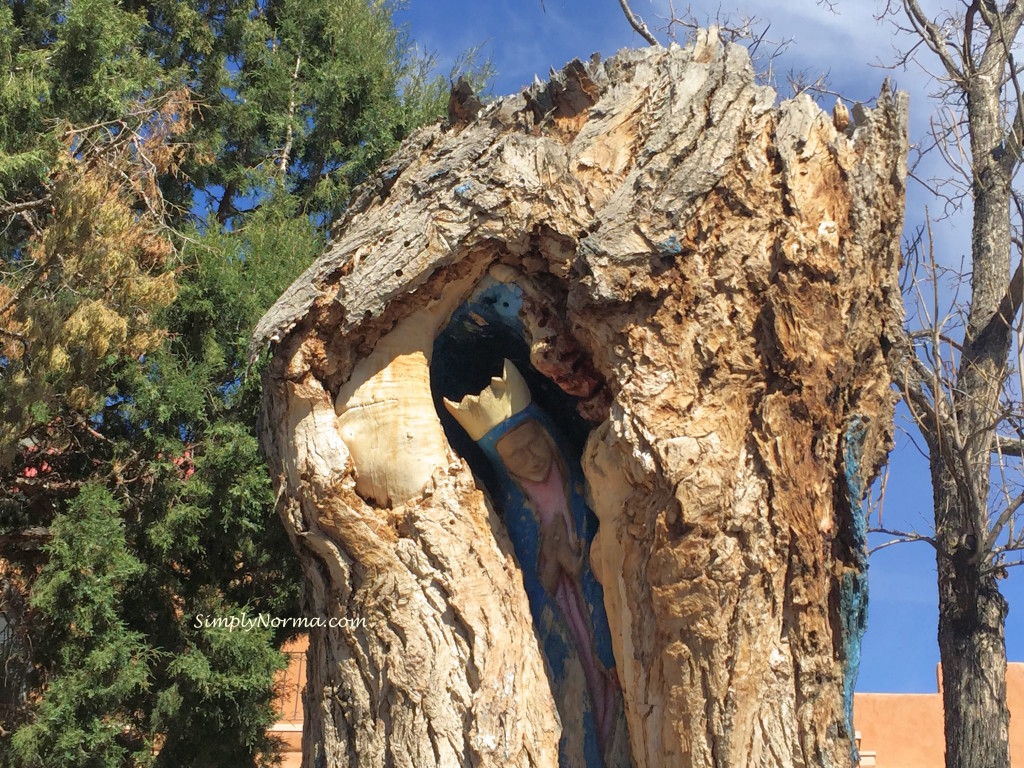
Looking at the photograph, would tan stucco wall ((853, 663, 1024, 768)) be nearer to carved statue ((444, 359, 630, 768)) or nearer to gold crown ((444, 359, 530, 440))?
carved statue ((444, 359, 630, 768))

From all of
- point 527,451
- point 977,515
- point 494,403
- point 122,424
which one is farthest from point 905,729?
point 494,403

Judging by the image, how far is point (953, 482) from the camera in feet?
23.3

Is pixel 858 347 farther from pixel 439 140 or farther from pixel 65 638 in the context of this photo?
pixel 65 638

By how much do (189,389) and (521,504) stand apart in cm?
349

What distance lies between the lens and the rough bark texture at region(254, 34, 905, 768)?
3.22 metres

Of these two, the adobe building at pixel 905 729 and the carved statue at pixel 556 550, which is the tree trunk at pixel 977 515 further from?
the adobe building at pixel 905 729

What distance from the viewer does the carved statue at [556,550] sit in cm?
376

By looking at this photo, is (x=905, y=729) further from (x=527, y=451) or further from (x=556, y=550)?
(x=527, y=451)

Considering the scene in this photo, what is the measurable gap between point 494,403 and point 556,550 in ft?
1.92

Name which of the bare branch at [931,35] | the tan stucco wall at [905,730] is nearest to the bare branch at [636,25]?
the bare branch at [931,35]

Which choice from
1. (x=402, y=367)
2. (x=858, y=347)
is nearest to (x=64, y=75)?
(x=402, y=367)

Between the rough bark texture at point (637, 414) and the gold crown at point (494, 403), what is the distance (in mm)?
216

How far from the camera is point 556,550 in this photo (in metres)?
3.93

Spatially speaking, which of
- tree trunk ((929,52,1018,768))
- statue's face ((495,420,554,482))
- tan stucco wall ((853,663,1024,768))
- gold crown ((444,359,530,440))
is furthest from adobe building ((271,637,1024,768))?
gold crown ((444,359,530,440))
